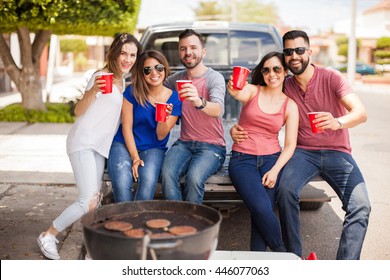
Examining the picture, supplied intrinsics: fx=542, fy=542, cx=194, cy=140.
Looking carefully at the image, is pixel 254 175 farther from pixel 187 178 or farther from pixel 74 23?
pixel 74 23

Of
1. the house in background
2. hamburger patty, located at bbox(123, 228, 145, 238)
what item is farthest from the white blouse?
the house in background

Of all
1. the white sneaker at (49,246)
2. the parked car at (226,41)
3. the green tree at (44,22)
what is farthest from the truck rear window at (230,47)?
the green tree at (44,22)

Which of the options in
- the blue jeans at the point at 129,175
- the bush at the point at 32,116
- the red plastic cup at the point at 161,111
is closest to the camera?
the red plastic cup at the point at 161,111

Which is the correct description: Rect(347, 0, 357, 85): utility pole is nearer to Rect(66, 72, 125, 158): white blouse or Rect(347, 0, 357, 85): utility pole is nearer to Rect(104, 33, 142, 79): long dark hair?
Rect(104, 33, 142, 79): long dark hair

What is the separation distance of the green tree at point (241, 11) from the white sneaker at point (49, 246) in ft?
190

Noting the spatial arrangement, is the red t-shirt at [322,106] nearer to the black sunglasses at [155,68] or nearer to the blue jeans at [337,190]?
the blue jeans at [337,190]

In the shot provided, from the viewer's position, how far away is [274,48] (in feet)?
23.2

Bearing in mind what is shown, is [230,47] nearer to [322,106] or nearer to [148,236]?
[322,106]

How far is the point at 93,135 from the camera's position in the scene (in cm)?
404

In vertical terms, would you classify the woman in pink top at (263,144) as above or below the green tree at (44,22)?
below

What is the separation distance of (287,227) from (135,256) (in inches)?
74.0

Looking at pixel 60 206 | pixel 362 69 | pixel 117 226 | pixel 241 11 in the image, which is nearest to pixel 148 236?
pixel 117 226

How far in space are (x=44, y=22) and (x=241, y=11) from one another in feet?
288

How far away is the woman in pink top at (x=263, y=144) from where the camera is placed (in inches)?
159
